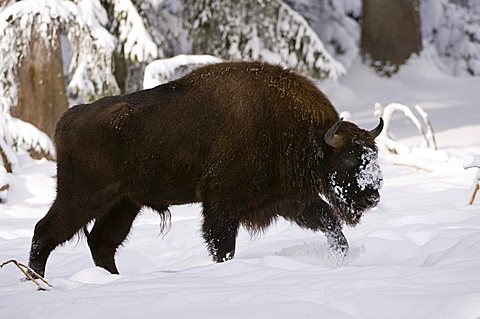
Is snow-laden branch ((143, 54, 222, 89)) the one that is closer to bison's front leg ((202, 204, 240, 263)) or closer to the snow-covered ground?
the snow-covered ground

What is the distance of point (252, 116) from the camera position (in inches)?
239

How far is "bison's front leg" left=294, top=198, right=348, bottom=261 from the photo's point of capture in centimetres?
622

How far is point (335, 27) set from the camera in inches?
768

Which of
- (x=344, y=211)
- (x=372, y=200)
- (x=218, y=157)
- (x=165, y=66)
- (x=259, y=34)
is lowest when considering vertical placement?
(x=259, y=34)

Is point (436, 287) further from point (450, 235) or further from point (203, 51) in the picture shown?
point (203, 51)

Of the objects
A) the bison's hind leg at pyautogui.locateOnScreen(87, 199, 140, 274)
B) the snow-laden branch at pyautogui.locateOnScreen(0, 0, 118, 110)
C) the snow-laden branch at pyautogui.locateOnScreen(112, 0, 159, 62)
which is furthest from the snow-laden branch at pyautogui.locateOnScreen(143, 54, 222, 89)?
the bison's hind leg at pyautogui.locateOnScreen(87, 199, 140, 274)

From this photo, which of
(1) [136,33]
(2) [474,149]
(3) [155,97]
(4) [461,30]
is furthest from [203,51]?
(3) [155,97]

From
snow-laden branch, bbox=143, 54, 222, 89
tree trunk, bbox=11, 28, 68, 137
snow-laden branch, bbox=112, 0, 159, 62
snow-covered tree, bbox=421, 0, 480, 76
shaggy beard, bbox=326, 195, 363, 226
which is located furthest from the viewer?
snow-covered tree, bbox=421, 0, 480, 76

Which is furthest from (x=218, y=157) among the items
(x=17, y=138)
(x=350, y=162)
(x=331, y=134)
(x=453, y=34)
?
(x=453, y=34)

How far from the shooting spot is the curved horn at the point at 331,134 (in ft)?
19.5

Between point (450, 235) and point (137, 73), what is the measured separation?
36.2 feet

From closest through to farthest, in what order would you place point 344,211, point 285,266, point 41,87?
point 285,266 → point 344,211 → point 41,87

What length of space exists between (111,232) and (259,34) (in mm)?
9770

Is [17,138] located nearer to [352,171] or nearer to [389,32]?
[352,171]
